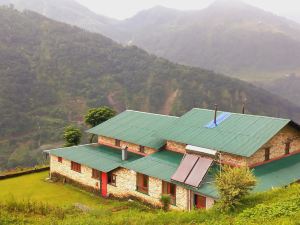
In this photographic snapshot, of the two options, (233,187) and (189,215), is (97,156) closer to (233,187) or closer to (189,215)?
(189,215)

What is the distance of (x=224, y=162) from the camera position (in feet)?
102

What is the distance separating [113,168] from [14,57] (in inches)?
3927

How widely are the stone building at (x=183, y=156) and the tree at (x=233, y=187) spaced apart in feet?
20.5

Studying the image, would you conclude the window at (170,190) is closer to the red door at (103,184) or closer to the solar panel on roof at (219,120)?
the solar panel on roof at (219,120)

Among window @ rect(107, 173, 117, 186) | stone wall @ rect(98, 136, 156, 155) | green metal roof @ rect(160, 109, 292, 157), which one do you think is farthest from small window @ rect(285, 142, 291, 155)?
window @ rect(107, 173, 117, 186)

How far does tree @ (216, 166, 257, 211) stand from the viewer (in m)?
19.7

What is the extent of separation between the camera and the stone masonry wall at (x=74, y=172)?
123 feet

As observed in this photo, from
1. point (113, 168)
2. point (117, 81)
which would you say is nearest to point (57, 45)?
point (117, 81)

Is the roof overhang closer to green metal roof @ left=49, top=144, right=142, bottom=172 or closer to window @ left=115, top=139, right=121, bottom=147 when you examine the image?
green metal roof @ left=49, top=144, right=142, bottom=172

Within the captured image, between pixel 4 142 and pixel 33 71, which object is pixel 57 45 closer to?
pixel 33 71

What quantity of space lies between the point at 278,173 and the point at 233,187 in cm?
1159

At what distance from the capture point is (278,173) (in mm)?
29875

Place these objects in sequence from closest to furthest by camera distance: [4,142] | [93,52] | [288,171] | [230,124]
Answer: [288,171]
[230,124]
[4,142]
[93,52]

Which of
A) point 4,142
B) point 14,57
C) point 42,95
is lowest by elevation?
point 4,142
